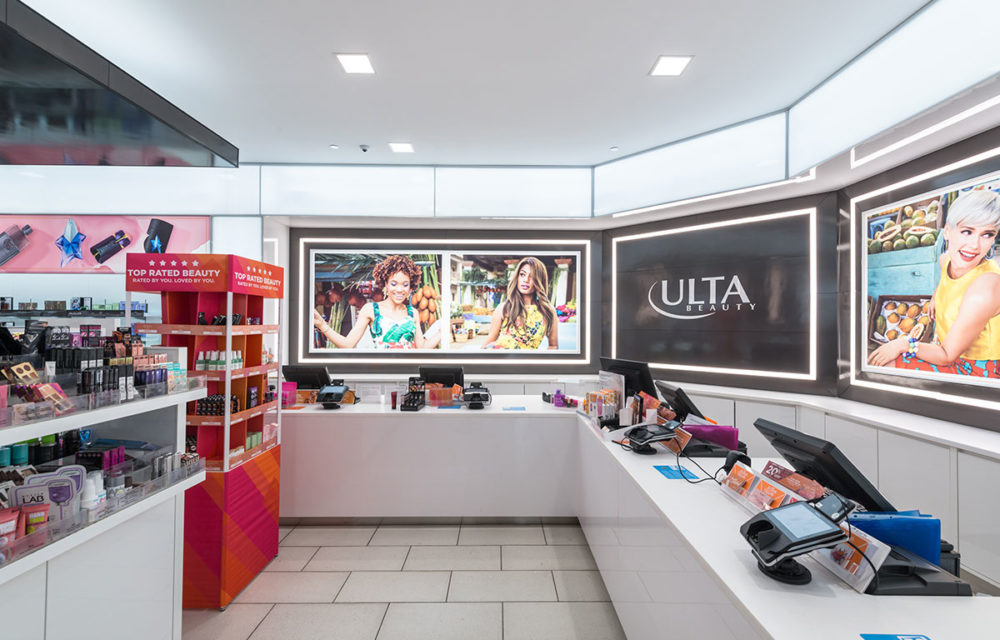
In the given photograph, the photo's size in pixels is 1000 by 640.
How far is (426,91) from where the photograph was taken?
3.60 meters

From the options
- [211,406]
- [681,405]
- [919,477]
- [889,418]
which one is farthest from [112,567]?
[889,418]

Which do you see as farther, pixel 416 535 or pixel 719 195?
pixel 719 195

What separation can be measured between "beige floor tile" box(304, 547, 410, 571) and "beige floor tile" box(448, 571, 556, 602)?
1.62 feet

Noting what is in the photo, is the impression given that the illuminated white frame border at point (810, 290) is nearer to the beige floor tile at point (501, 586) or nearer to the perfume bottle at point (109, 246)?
the beige floor tile at point (501, 586)

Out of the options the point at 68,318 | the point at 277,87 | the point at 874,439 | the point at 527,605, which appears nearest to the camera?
the point at 527,605

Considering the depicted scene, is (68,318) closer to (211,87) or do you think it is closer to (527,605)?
(211,87)

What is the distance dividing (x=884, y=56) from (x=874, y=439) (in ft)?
8.64

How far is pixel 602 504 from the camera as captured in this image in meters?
2.77

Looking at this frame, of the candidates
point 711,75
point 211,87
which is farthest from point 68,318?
point 711,75

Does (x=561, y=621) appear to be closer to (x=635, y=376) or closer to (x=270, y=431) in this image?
(x=635, y=376)

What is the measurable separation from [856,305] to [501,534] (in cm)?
386

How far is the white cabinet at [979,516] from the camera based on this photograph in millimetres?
2475

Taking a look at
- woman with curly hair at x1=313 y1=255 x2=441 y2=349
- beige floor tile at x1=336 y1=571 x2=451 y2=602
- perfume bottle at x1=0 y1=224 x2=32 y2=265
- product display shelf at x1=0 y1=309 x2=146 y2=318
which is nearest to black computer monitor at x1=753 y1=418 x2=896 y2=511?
beige floor tile at x1=336 y1=571 x2=451 y2=602

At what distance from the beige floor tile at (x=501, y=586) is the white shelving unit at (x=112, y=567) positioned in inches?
59.0
